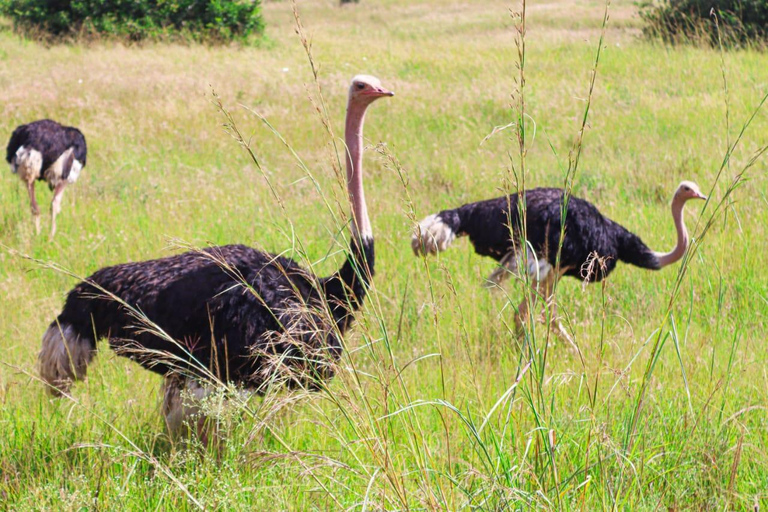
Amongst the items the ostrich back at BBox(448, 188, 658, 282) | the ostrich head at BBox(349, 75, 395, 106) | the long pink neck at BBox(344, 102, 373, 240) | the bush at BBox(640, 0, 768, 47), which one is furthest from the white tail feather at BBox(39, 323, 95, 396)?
the bush at BBox(640, 0, 768, 47)

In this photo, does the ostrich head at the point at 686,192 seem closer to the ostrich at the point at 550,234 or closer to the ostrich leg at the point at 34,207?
the ostrich at the point at 550,234

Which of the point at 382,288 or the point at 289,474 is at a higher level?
the point at 289,474

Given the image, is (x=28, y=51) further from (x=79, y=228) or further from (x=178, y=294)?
(x=178, y=294)

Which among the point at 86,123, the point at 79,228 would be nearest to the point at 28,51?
the point at 86,123

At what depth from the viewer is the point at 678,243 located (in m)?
5.12

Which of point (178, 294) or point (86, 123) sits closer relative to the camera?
point (178, 294)

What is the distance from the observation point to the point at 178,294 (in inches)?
141

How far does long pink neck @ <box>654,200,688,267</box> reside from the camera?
509 centimetres

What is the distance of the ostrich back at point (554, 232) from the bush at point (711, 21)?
8.55 m

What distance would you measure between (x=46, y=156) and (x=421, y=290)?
13.2ft

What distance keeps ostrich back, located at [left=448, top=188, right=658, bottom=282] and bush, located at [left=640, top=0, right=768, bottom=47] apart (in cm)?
855

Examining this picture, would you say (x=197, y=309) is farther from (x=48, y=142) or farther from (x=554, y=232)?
(x=48, y=142)

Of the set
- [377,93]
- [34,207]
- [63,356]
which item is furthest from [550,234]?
[34,207]

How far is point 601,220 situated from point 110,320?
295 centimetres
